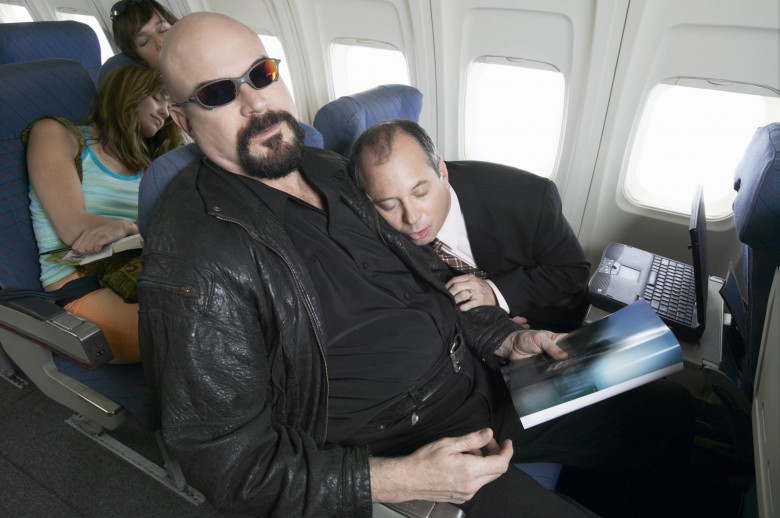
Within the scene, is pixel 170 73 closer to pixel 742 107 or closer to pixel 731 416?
pixel 731 416

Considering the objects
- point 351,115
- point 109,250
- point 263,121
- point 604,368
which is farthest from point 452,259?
point 109,250

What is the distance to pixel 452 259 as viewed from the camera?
2.22 metres

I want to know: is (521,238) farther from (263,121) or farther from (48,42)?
(48,42)

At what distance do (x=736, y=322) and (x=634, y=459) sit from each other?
2.32 feet

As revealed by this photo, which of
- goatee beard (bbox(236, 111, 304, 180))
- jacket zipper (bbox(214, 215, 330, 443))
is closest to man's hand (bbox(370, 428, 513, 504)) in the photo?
jacket zipper (bbox(214, 215, 330, 443))

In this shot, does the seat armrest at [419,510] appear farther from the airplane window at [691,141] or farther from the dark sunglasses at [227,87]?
the airplane window at [691,141]

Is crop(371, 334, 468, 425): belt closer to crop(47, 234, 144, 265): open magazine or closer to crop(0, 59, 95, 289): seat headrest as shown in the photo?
crop(47, 234, 144, 265): open magazine

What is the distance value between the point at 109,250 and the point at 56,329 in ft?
1.22

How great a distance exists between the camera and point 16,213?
2.02 metres

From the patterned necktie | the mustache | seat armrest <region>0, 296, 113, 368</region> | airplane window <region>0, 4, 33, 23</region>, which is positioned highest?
airplane window <region>0, 4, 33, 23</region>

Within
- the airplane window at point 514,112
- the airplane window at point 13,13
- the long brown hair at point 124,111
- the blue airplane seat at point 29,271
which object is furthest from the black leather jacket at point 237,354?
the airplane window at point 13,13

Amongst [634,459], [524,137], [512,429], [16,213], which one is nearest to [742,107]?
[524,137]

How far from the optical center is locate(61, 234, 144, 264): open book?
5.98 feet

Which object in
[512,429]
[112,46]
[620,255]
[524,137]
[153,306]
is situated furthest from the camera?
[112,46]
